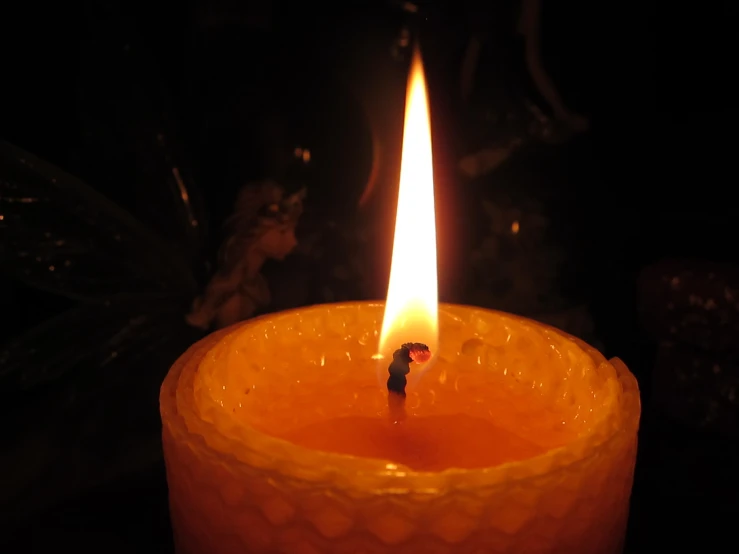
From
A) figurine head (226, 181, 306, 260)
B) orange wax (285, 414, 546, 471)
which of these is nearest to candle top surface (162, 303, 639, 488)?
orange wax (285, 414, 546, 471)

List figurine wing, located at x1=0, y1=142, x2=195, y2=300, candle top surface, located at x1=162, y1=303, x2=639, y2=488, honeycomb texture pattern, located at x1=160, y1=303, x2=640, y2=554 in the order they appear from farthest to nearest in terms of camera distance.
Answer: figurine wing, located at x1=0, y1=142, x2=195, y2=300
candle top surface, located at x1=162, y1=303, x2=639, y2=488
honeycomb texture pattern, located at x1=160, y1=303, x2=640, y2=554

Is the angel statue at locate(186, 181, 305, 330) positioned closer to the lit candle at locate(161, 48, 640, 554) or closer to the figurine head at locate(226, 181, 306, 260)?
the figurine head at locate(226, 181, 306, 260)

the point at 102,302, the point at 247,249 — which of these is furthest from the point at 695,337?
the point at 102,302

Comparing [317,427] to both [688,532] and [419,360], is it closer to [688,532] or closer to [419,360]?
[419,360]

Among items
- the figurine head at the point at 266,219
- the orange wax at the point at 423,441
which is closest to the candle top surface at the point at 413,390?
the orange wax at the point at 423,441

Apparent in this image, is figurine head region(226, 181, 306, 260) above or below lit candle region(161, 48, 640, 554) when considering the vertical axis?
above

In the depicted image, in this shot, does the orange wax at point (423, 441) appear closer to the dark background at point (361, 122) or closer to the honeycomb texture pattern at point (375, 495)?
the honeycomb texture pattern at point (375, 495)

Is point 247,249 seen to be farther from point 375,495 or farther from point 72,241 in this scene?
point 375,495

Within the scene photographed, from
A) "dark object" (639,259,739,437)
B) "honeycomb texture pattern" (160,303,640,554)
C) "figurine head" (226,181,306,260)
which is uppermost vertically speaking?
"figurine head" (226,181,306,260)
